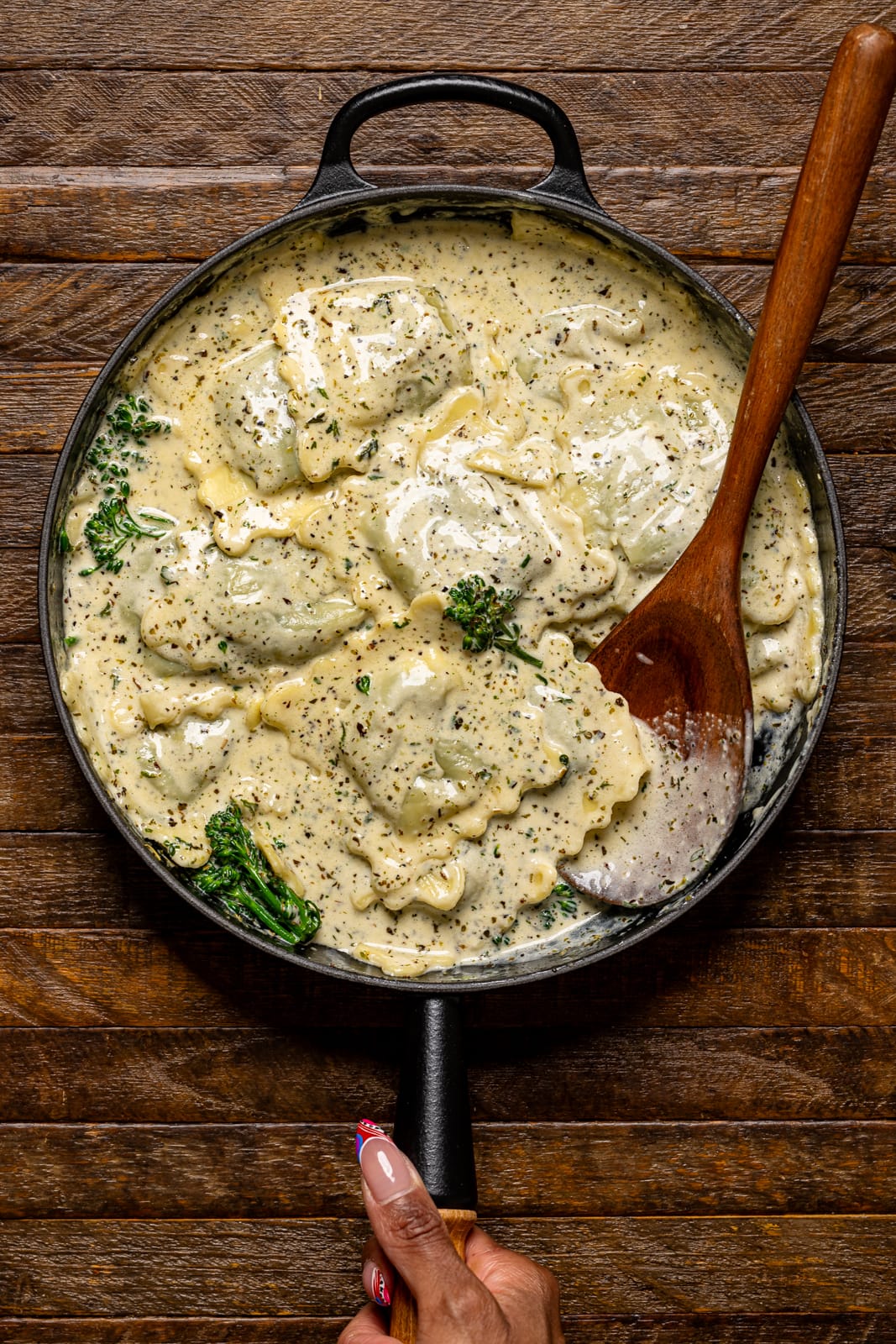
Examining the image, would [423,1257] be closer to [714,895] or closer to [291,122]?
[714,895]

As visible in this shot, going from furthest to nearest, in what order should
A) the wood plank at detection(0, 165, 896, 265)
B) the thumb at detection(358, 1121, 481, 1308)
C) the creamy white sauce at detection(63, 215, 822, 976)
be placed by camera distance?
the wood plank at detection(0, 165, 896, 265)
the creamy white sauce at detection(63, 215, 822, 976)
the thumb at detection(358, 1121, 481, 1308)

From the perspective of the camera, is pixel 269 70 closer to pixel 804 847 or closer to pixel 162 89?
pixel 162 89

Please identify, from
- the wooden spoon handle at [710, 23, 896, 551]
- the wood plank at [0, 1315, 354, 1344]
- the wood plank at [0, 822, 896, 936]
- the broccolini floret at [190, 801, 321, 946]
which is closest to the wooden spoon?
the wooden spoon handle at [710, 23, 896, 551]

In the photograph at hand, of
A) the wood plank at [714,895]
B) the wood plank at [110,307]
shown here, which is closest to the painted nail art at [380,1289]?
the wood plank at [714,895]

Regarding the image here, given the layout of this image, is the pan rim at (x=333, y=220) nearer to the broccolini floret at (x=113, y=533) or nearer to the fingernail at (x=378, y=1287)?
the broccolini floret at (x=113, y=533)

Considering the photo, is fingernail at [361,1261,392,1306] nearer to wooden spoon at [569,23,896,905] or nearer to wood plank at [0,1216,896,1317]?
wood plank at [0,1216,896,1317]

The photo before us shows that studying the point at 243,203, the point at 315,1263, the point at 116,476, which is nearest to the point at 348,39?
the point at 243,203

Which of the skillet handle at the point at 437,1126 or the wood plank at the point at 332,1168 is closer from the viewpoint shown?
the skillet handle at the point at 437,1126

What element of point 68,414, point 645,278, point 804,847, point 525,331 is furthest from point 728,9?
point 804,847
